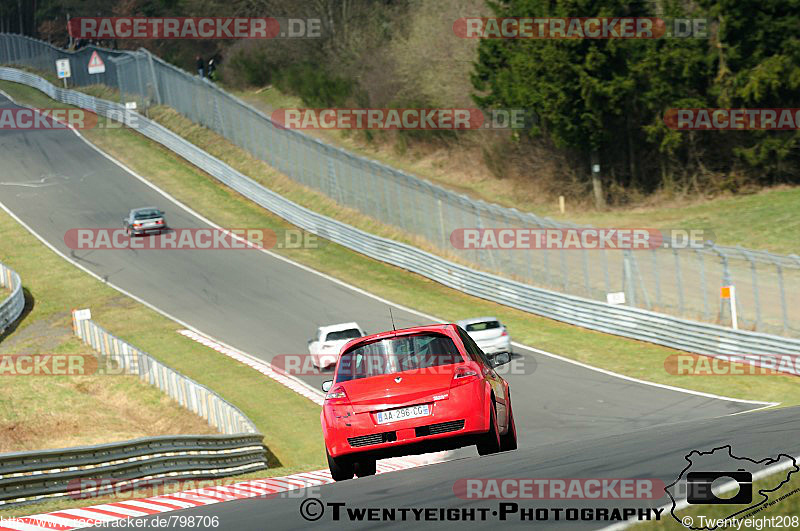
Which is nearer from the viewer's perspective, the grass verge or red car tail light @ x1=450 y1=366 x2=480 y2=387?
red car tail light @ x1=450 y1=366 x2=480 y2=387

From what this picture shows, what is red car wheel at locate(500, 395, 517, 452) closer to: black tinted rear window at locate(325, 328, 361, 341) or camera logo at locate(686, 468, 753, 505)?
camera logo at locate(686, 468, 753, 505)

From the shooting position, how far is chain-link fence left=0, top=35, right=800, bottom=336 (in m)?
26.8

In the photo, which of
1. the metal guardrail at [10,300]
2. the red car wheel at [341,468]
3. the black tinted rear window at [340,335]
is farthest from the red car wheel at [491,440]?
the metal guardrail at [10,300]

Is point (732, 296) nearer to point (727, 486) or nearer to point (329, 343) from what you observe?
point (329, 343)

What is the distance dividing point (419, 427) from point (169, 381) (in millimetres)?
16559

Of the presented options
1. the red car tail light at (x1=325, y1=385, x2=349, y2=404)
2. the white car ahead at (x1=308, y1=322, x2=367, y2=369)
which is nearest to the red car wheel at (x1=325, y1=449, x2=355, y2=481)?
the red car tail light at (x1=325, y1=385, x2=349, y2=404)

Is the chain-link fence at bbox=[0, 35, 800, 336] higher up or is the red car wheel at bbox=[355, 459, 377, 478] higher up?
the red car wheel at bbox=[355, 459, 377, 478]

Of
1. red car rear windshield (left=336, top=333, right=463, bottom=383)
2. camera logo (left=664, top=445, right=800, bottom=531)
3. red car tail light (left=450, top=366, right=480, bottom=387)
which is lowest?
red car tail light (left=450, top=366, right=480, bottom=387)

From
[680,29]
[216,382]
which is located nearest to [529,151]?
[680,29]

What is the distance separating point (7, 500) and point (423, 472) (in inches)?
221

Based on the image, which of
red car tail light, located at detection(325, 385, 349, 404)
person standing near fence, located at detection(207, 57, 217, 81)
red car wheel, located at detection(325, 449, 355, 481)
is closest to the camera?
red car tail light, located at detection(325, 385, 349, 404)

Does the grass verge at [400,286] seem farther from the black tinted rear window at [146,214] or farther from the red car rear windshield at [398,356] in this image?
the red car rear windshield at [398,356]

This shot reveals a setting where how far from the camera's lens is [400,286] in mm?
38656

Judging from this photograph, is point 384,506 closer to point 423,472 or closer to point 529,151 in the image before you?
point 423,472
